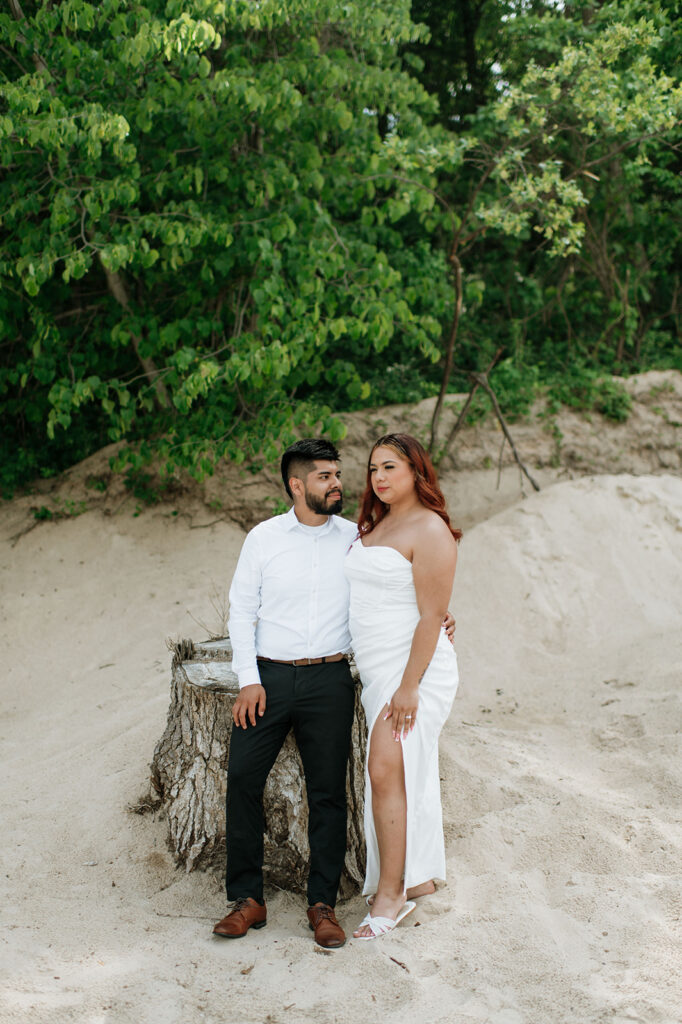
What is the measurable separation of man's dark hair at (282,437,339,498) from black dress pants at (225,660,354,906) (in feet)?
2.36

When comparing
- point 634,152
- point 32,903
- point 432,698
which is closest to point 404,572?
point 432,698

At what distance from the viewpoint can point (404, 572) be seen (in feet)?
9.93

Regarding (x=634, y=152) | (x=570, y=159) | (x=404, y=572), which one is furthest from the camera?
(x=570, y=159)

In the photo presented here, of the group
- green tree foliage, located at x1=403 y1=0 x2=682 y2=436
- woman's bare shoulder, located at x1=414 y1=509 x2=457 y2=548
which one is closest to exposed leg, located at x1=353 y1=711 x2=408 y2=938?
woman's bare shoulder, located at x1=414 y1=509 x2=457 y2=548

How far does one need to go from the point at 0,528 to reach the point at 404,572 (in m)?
5.49

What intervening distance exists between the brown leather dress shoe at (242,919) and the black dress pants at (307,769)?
1.4 inches

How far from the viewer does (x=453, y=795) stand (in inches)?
151

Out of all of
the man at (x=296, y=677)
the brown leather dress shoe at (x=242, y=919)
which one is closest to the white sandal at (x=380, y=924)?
the man at (x=296, y=677)

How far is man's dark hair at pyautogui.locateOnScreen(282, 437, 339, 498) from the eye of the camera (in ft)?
10.4

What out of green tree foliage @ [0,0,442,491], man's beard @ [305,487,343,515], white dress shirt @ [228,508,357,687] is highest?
green tree foliage @ [0,0,442,491]

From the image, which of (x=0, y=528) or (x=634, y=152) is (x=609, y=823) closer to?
(x=0, y=528)

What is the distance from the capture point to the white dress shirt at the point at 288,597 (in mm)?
3139

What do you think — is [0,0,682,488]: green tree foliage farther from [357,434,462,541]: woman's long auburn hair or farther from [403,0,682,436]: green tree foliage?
[357,434,462,541]: woman's long auburn hair

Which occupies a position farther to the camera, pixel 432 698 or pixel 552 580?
pixel 552 580
